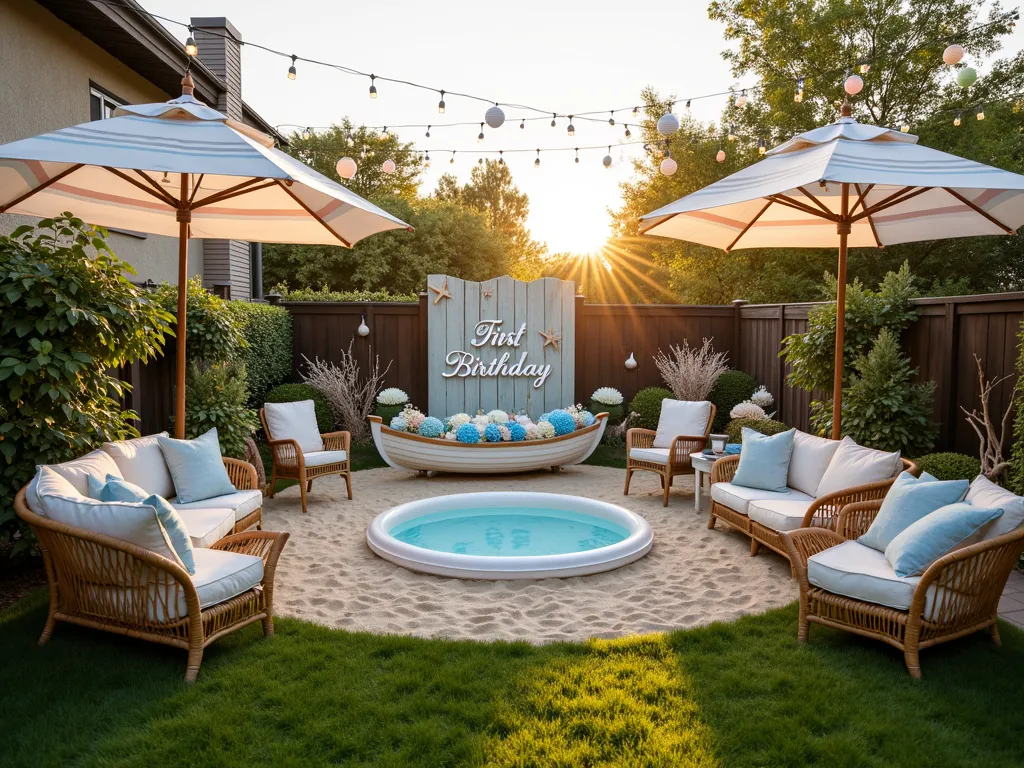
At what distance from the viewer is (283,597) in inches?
163

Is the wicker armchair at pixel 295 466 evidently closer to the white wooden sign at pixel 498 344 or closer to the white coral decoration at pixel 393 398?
the white coral decoration at pixel 393 398

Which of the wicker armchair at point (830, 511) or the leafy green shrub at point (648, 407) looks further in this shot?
the leafy green shrub at point (648, 407)

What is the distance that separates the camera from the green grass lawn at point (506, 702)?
2.50 metres

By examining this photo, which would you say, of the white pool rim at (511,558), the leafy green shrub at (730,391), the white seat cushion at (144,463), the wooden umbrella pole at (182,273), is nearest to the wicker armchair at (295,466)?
the white pool rim at (511,558)

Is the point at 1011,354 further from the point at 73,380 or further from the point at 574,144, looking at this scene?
the point at 73,380

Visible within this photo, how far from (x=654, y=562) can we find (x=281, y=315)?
637 cm

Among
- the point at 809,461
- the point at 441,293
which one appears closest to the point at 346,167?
the point at 441,293

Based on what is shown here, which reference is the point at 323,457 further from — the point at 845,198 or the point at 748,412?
the point at 748,412

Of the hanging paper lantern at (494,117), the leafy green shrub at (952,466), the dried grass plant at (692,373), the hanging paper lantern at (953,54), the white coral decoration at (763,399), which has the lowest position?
the leafy green shrub at (952,466)

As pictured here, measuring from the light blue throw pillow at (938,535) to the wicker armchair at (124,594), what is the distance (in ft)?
10.2

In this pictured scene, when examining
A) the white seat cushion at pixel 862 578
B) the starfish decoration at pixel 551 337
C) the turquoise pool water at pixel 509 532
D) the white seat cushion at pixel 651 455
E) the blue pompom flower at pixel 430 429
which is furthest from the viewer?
the starfish decoration at pixel 551 337

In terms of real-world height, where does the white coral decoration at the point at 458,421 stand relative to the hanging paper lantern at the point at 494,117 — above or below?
below

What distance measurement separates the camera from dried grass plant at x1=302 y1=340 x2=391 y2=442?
9.17 metres

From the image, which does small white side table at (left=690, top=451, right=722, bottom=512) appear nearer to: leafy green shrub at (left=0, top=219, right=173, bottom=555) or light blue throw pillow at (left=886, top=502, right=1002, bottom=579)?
light blue throw pillow at (left=886, top=502, right=1002, bottom=579)
